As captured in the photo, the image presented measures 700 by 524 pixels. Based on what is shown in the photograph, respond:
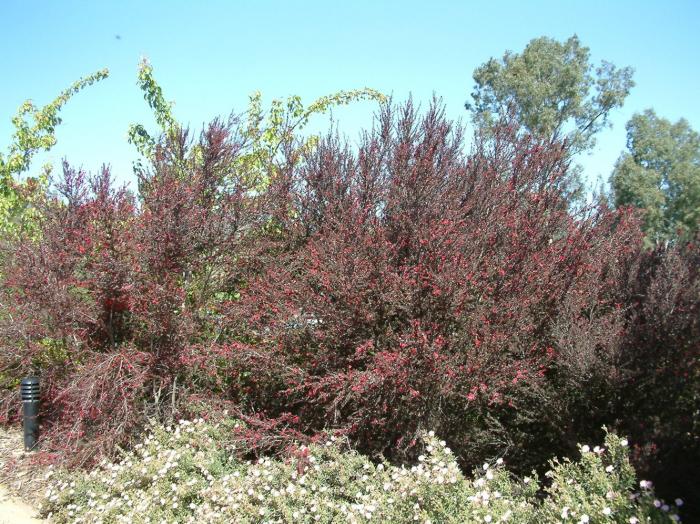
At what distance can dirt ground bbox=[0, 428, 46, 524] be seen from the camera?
4.97 m

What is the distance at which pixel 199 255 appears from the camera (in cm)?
600

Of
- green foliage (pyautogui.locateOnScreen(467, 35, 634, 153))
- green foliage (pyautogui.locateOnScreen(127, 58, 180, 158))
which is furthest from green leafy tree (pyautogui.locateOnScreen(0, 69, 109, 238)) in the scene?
green foliage (pyautogui.locateOnScreen(467, 35, 634, 153))

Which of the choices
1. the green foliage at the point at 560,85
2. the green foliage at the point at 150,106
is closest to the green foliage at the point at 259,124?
the green foliage at the point at 150,106

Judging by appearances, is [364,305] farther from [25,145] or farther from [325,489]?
[25,145]

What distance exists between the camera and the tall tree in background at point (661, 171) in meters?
25.7

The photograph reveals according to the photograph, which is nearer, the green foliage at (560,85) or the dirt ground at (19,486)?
the dirt ground at (19,486)

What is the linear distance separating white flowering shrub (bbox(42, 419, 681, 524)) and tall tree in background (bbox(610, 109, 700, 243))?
24253 mm

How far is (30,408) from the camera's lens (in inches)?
238

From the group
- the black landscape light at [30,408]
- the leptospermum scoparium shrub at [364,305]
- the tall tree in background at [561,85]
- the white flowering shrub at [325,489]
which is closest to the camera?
the white flowering shrub at [325,489]

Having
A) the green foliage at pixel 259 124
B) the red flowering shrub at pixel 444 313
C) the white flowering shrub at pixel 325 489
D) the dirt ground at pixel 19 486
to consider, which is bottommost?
the dirt ground at pixel 19 486

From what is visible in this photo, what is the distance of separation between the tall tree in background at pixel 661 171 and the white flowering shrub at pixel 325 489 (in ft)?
79.6

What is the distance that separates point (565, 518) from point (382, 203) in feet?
11.2

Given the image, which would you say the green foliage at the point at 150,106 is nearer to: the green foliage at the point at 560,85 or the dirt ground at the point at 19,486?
the dirt ground at the point at 19,486

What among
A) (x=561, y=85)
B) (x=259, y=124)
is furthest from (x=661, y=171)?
(x=259, y=124)
